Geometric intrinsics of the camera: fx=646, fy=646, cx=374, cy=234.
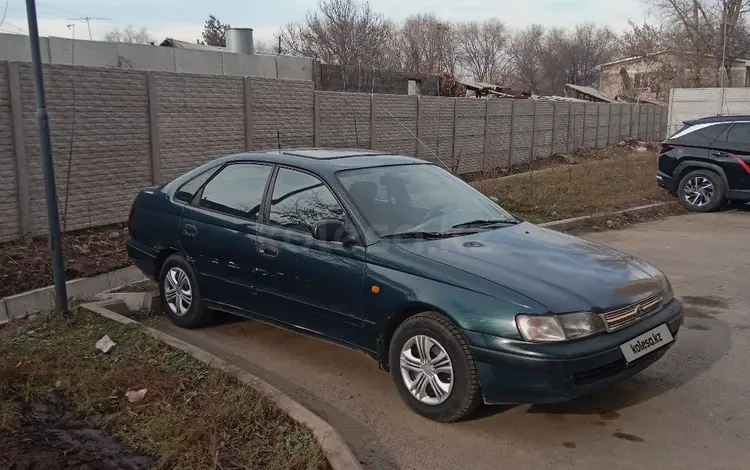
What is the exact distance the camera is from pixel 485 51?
69.9 metres

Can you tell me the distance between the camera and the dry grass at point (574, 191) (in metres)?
11.5

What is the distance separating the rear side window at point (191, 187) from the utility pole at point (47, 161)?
3.26 feet

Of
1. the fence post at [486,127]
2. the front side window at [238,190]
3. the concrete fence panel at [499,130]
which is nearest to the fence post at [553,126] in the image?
the concrete fence panel at [499,130]

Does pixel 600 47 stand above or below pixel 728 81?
above

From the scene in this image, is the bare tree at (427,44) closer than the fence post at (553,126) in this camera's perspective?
No

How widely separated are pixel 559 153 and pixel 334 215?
1979cm

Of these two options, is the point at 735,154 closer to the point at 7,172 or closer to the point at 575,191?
the point at 575,191

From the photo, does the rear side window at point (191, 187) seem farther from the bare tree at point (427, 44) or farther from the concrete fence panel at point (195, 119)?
the bare tree at point (427, 44)

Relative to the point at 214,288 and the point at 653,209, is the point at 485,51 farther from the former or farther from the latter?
the point at 214,288

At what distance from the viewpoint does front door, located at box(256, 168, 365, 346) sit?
14.0ft

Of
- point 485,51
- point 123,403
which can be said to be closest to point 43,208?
point 123,403

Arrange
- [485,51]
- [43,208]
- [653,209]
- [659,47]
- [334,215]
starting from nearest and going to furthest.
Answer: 1. [334,215]
2. [43,208]
3. [653,209]
4. [659,47]
5. [485,51]

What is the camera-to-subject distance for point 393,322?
13.4ft

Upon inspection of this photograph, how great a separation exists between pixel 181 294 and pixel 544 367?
130 inches
